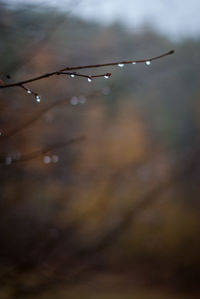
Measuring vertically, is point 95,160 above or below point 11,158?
above

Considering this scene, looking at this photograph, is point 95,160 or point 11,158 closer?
point 11,158

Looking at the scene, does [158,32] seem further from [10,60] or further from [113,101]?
[10,60]

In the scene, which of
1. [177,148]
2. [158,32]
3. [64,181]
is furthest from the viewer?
[177,148]

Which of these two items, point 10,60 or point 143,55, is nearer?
point 10,60

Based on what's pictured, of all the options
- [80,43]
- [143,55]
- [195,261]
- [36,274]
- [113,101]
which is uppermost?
[113,101]

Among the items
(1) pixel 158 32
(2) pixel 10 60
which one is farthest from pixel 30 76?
(1) pixel 158 32

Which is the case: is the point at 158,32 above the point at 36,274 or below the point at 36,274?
above

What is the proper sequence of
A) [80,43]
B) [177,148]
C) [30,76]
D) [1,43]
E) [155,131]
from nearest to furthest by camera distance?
1. [1,43]
2. [30,76]
3. [80,43]
4. [177,148]
5. [155,131]
